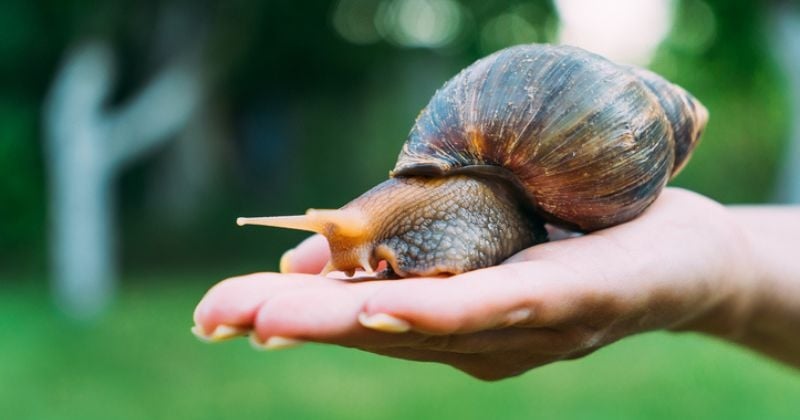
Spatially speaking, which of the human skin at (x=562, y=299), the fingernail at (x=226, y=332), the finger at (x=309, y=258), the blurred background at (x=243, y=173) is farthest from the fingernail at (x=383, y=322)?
the blurred background at (x=243, y=173)

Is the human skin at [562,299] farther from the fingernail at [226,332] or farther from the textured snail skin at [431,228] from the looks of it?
the textured snail skin at [431,228]

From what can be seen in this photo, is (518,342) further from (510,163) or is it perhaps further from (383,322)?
(510,163)

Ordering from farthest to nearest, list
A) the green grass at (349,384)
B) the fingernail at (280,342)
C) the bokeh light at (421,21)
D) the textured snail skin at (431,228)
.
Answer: the bokeh light at (421,21) < the green grass at (349,384) < the textured snail skin at (431,228) < the fingernail at (280,342)

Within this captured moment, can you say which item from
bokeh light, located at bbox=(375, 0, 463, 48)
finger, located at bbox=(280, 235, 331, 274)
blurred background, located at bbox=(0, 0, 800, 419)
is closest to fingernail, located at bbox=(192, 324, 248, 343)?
finger, located at bbox=(280, 235, 331, 274)

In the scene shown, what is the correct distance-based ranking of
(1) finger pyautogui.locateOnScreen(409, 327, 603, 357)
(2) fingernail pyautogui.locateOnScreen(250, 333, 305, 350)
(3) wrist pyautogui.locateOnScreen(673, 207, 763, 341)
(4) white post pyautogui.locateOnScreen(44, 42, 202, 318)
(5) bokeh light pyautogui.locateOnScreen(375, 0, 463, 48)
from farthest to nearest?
1. (5) bokeh light pyautogui.locateOnScreen(375, 0, 463, 48)
2. (4) white post pyautogui.locateOnScreen(44, 42, 202, 318)
3. (3) wrist pyautogui.locateOnScreen(673, 207, 763, 341)
4. (1) finger pyautogui.locateOnScreen(409, 327, 603, 357)
5. (2) fingernail pyautogui.locateOnScreen(250, 333, 305, 350)

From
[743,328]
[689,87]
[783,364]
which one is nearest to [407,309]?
[743,328]

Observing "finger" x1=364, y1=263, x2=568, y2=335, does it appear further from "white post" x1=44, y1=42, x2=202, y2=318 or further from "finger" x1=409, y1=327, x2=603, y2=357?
"white post" x1=44, y1=42, x2=202, y2=318

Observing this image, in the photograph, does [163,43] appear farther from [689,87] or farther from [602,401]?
[689,87]
